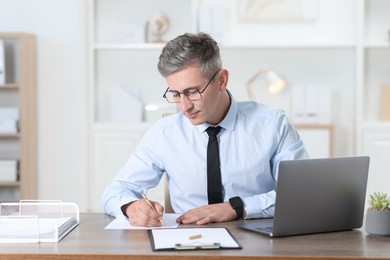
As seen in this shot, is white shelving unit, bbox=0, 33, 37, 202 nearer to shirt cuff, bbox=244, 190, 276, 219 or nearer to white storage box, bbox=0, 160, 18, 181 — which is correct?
white storage box, bbox=0, 160, 18, 181

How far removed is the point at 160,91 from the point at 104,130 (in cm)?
56

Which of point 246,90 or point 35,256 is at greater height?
point 246,90

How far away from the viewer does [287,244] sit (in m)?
1.94

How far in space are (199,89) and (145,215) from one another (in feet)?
1.64

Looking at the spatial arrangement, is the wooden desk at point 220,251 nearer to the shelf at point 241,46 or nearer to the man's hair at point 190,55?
the man's hair at point 190,55

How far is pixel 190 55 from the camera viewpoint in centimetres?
244

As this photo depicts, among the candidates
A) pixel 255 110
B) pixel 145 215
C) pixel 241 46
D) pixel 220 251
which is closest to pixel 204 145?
pixel 255 110

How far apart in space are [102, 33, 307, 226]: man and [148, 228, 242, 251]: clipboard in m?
0.39

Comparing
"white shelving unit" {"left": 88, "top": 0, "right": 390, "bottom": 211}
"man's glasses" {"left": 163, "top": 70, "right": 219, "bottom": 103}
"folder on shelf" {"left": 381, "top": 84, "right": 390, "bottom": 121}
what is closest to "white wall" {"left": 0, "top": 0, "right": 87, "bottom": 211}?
"white shelving unit" {"left": 88, "top": 0, "right": 390, "bottom": 211}

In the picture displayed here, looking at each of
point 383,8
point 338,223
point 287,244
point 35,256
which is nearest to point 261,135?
point 338,223

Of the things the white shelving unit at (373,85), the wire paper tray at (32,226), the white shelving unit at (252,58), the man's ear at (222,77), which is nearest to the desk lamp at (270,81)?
the white shelving unit at (252,58)

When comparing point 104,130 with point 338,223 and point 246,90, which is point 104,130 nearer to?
point 246,90

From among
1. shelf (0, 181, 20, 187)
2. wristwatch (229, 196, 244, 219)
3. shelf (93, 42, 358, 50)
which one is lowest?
shelf (0, 181, 20, 187)

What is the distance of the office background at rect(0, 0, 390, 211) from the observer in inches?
218
